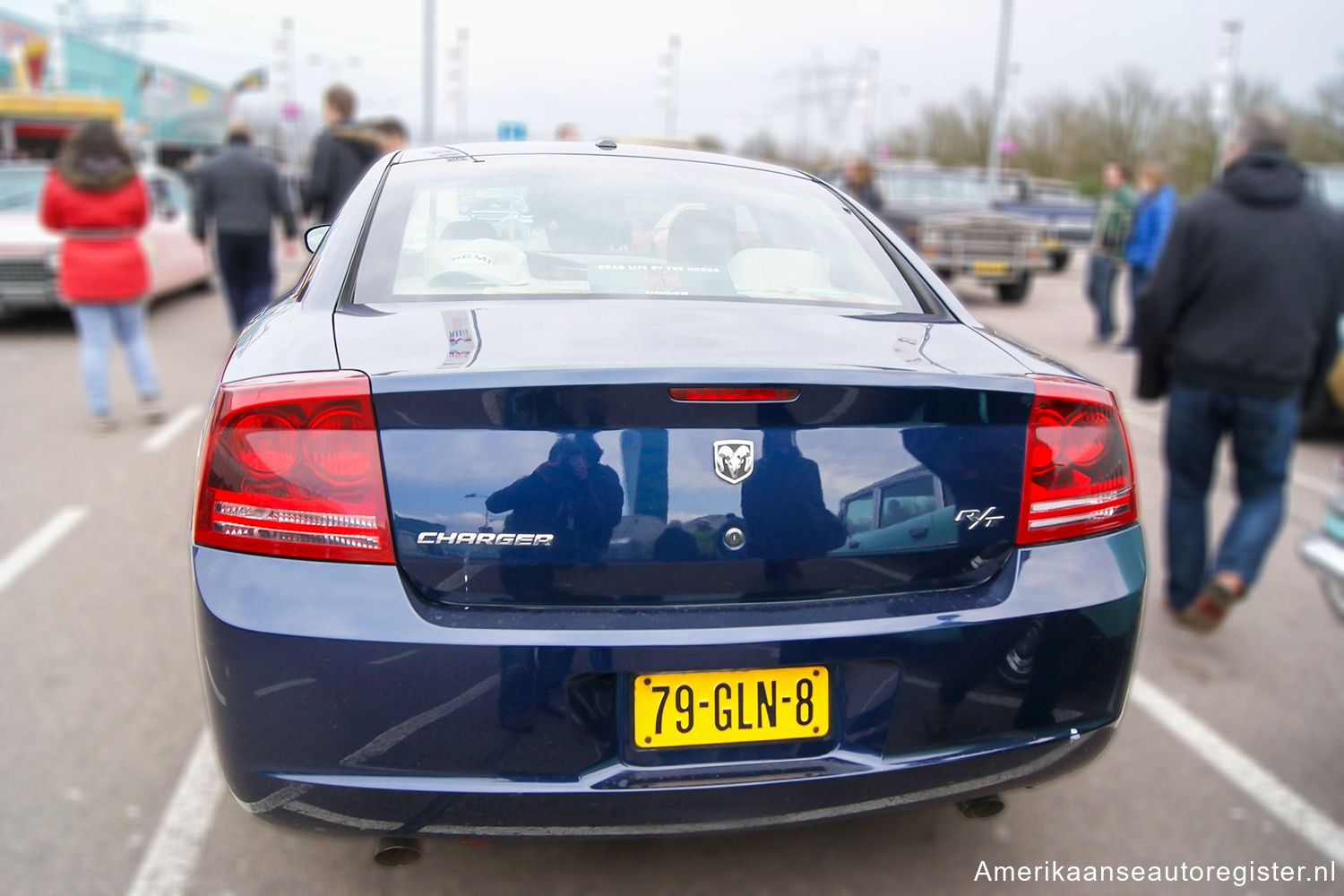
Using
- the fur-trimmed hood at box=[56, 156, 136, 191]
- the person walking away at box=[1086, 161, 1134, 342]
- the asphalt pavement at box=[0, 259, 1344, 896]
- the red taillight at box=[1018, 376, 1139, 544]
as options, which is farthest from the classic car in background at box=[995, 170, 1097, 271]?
the red taillight at box=[1018, 376, 1139, 544]

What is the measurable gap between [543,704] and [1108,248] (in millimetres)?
11558

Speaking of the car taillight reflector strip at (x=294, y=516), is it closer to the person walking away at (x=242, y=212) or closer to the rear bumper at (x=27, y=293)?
the person walking away at (x=242, y=212)

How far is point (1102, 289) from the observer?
11.9m

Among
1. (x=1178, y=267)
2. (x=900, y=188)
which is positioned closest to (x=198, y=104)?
(x=900, y=188)

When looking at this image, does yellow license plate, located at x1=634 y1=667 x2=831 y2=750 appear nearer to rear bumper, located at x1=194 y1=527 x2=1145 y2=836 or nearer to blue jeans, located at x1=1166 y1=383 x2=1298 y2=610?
rear bumper, located at x1=194 y1=527 x2=1145 y2=836

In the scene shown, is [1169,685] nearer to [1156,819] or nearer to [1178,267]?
[1156,819]

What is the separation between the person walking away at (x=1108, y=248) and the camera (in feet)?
38.6

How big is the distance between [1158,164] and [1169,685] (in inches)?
328

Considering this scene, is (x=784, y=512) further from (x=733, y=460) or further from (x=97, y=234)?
(x=97, y=234)

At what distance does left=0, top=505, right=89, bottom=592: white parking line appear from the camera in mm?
4379

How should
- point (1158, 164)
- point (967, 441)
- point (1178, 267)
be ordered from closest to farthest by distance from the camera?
point (967, 441), point (1178, 267), point (1158, 164)

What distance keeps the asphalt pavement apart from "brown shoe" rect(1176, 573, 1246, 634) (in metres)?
0.12

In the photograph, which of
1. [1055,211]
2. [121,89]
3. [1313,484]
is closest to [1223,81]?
[1055,211]

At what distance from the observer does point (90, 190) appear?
657cm
